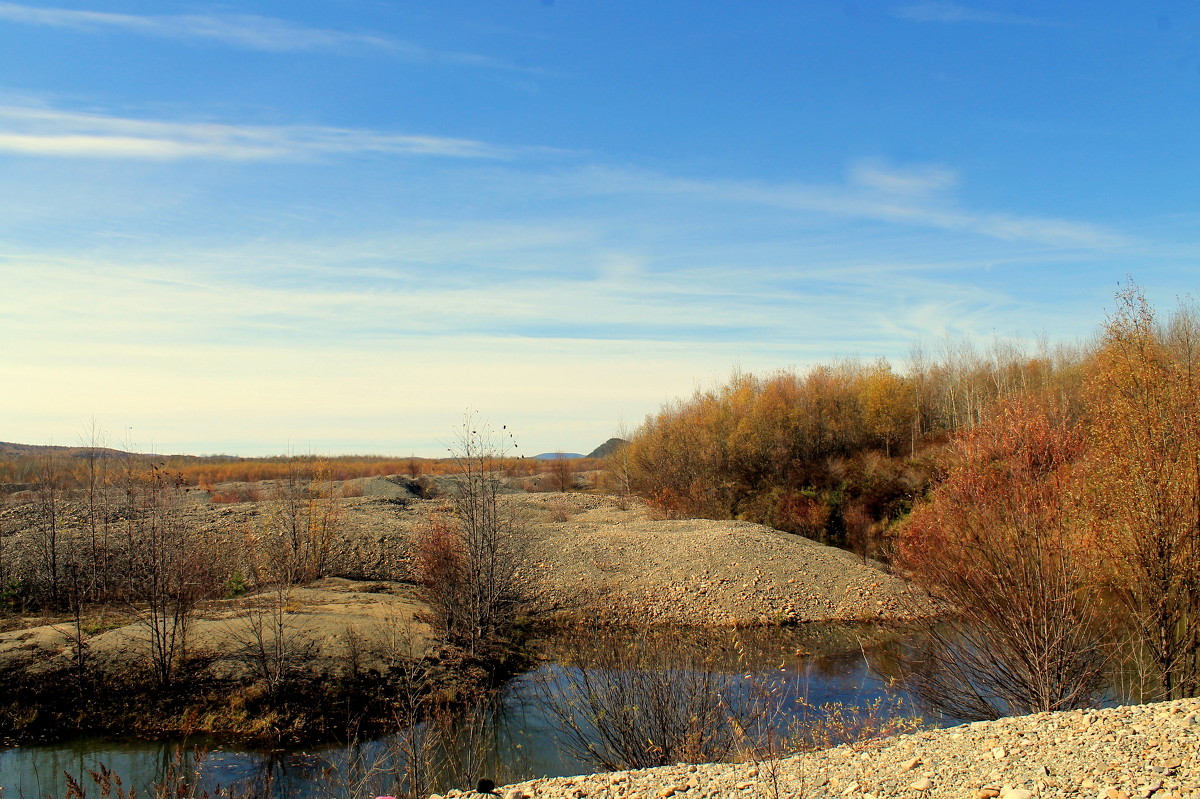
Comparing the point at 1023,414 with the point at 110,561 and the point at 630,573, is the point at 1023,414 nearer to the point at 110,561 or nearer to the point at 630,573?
the point at 630,573

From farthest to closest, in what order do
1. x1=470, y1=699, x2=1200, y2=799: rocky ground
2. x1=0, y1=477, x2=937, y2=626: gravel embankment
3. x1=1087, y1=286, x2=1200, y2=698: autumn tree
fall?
x1=0, y1=477, x2=937, y2=626: gravel embankment → x1=1087, y1=286, x2=1200, y2=698: autumn tree → x1=470, y1=699, x2=1200, y2=799: rocky ground

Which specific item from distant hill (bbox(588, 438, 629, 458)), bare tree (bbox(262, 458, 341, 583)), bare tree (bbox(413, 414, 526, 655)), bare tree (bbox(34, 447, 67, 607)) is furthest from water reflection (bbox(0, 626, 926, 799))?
distant hill (bbox(588, 438, 629, 458))

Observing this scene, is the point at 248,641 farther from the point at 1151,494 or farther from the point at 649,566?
the point at 1151,494

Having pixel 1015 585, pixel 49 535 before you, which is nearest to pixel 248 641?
pixel 49 535

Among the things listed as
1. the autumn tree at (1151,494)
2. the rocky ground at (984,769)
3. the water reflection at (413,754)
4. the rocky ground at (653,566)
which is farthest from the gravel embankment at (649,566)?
the rocky ground at (984,769)

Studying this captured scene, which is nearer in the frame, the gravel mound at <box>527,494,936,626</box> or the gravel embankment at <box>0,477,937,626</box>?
the gravel mound at <box>527,494,936,626</box>

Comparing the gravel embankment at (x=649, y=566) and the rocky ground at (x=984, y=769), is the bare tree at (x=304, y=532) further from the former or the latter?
the rocky ground at (x=984, y=769)

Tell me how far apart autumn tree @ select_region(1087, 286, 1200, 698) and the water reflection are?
4.04 m

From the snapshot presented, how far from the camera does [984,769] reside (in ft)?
22.5

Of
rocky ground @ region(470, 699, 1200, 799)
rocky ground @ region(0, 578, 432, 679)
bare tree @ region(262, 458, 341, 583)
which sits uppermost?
bare tree @ region(262, 458, 341, 583)

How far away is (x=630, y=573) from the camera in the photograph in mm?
24062

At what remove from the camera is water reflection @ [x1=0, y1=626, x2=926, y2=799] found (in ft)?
31.6

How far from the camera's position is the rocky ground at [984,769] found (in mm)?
6273

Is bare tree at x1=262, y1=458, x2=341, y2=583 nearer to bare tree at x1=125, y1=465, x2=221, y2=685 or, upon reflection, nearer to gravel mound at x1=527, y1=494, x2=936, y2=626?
bare tree at x1=125, y1=465, x2=221, y2=685
